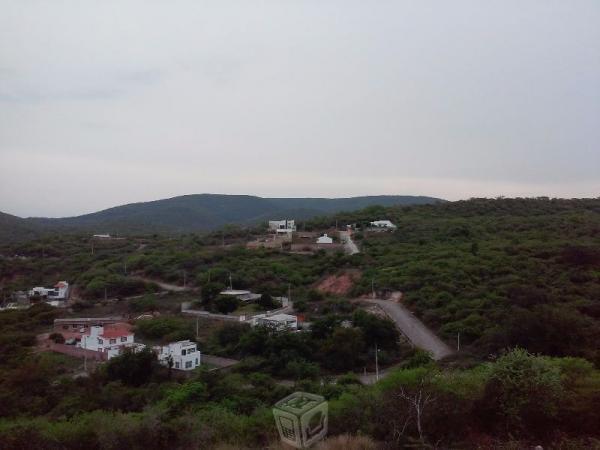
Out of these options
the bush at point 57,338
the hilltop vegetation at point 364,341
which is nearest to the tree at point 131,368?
the hilltop vegetation at point 364,341

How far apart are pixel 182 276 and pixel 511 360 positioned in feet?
81.0

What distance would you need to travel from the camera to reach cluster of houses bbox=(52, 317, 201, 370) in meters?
15.5

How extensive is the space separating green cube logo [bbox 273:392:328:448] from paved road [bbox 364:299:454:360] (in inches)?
419

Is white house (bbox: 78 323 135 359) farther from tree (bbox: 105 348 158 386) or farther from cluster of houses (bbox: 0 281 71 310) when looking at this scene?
cluster of houses (bbox: 0 281 71 310)

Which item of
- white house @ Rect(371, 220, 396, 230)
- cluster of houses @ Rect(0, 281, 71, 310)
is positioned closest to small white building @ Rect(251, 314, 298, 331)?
cluster of houses @ Rect(0, 281, 71, 310)

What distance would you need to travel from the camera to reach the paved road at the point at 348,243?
29.8 m

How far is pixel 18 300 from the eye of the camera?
2694cm

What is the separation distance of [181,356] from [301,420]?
11.9 m

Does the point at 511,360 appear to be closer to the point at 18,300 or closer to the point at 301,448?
the point at 301,448

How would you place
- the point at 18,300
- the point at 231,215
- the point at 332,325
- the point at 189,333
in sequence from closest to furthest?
the point at 332,325
the point at 189,333
the point at 18,300
the point at 231,215

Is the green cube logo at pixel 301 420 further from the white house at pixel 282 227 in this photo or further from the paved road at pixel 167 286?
the white house at pixel 282 227

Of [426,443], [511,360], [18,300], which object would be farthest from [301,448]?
[18,300]

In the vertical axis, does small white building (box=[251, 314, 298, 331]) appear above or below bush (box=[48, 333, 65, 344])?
above

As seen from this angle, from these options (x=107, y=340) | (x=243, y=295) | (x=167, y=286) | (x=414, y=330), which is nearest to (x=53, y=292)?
(x=167, y=286)
